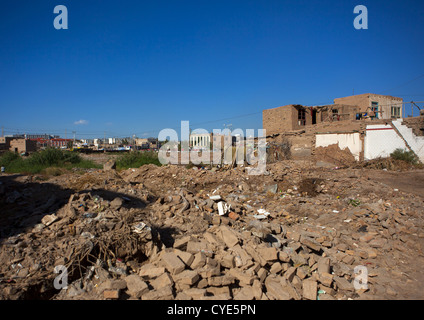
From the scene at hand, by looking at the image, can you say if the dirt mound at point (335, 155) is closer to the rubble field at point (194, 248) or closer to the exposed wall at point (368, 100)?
the exposed wall at point (368, 100)

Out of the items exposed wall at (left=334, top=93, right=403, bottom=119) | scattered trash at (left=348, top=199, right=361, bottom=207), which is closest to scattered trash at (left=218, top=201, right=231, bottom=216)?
scattered trash at (left=348, top=199, right=361, bottom=207)

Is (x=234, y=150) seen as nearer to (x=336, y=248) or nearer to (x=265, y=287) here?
(x=336, y=248)

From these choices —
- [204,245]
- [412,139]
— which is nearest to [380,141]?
[412,139]

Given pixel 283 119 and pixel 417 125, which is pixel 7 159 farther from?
pixel 417 125

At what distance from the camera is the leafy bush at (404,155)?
13.5 metres

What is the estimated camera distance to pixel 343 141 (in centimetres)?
1576

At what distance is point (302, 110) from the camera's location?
19641 mm

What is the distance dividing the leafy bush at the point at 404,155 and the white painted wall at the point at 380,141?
39 cm

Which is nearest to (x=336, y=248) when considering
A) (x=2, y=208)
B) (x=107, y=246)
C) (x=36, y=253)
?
(x=107, y=246)

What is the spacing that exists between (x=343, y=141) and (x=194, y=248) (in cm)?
1475

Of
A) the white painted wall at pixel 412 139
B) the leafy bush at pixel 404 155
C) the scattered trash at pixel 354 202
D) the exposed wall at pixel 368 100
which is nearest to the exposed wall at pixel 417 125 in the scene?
the white painted wall at pixel 412 139

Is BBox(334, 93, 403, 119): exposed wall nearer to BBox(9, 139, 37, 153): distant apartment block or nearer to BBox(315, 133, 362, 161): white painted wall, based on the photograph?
BBox(315, 133, 362, 161): white painted wall

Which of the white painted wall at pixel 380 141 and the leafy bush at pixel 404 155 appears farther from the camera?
the white painted wall at pixel 380 141

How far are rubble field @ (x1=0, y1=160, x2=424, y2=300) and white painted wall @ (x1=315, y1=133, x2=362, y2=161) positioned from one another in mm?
8537
